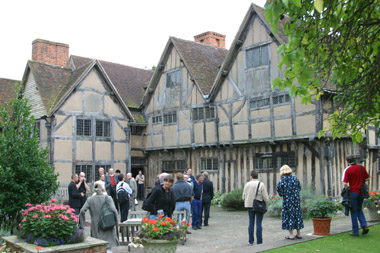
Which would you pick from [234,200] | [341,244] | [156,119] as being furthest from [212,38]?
[341,244]

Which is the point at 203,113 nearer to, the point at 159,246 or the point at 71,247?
the point at 71,247

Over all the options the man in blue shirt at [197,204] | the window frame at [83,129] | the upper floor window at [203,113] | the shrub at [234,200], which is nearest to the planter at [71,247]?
the man in blue shirt at [197,204]

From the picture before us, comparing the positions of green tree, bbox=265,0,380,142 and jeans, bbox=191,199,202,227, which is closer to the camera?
green tree, bbox=265,0,380,142

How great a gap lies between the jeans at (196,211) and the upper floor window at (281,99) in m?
7.82

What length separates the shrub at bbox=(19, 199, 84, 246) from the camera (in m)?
7.90

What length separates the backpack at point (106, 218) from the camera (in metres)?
8.71

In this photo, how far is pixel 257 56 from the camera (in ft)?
67.3

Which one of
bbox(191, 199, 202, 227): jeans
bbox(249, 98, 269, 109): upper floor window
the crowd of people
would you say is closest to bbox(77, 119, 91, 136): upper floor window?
bbox(249, 98, 269, 109): upper floor window

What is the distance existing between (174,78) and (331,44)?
1793 centimetres

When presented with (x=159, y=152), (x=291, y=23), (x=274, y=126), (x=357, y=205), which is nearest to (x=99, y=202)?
(x=291, y=23)

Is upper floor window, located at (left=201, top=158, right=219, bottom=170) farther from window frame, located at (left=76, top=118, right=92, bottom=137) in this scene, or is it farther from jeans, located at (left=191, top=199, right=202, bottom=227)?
jeans, located at (left=191, top=199, right=202, bottom=227)

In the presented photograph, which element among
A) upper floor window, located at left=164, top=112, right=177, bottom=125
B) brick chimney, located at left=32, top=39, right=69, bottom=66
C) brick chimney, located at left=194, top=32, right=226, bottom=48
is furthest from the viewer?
brick chimney, located at left=194, top=32, right=226, bottom=48

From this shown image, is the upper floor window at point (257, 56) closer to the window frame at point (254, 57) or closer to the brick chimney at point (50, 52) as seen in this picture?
the window frame at point (254, 57)

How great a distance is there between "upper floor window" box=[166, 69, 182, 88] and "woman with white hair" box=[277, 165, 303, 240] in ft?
49.4
